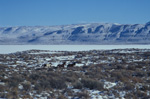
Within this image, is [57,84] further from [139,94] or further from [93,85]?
[139,94]

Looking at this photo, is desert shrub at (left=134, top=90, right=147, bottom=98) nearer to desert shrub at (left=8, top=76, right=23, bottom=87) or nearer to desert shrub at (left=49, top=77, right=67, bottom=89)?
desert shrub at (left=49, top=77, right=67, bottom=89)

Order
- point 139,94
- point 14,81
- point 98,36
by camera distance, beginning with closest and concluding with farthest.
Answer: point 139,94, point 14,81, point 98,36

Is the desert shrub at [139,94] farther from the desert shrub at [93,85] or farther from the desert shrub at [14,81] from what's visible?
the desert shrub at [14,81]

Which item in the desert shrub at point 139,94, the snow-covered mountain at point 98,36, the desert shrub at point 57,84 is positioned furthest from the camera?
the snow-covered mountain at point 98,36

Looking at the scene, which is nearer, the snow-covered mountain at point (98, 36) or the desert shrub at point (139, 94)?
the desert shrub at point (139, 94)

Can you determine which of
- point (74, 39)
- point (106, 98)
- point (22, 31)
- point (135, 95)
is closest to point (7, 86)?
point (106, 98)

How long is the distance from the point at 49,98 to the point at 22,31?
19493cm

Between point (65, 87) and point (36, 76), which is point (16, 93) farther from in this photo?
point (36, 76)

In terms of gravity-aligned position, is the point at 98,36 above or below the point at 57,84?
above

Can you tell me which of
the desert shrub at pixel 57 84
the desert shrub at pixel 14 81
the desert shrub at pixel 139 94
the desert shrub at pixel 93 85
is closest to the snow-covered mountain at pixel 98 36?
the desert shrub at pixel 14 81

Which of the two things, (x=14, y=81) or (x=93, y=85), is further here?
(x=14, y=81)

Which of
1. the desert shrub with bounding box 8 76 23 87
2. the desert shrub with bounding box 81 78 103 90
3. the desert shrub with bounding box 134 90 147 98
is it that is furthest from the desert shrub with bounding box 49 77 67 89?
the desert shrub with bounding box 134 90 147 98

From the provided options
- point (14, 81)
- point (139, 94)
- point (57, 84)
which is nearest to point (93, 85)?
point (57, 84)

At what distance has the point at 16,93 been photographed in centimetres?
931
